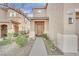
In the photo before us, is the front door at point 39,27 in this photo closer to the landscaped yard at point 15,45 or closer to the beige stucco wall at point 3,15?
the landscaped yard at point 15,45

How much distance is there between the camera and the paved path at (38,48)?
17.4ft

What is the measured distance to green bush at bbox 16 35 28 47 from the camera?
5.27 meters

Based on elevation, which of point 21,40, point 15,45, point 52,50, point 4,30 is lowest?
point 52,50

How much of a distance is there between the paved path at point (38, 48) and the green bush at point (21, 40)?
0.71 ft

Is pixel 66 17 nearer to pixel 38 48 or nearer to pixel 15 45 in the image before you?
pixel 38 48

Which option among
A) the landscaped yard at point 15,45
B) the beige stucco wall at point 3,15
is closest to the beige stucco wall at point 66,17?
the landscaped yard at point 15,45

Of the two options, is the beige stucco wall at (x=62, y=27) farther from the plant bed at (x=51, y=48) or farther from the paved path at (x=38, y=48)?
the paved path at (x=38, y=48)

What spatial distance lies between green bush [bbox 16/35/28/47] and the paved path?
0.22 m

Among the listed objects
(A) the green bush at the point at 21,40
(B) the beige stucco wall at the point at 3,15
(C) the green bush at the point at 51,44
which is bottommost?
(C) the green bush at the point at 51,44

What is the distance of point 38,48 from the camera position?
5332 mm

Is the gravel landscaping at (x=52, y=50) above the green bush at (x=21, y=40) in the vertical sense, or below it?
below

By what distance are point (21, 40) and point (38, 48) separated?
399 mm

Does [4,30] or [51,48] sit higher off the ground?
[4,30]

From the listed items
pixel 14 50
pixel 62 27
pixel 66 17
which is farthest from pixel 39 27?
pixel 14 50
